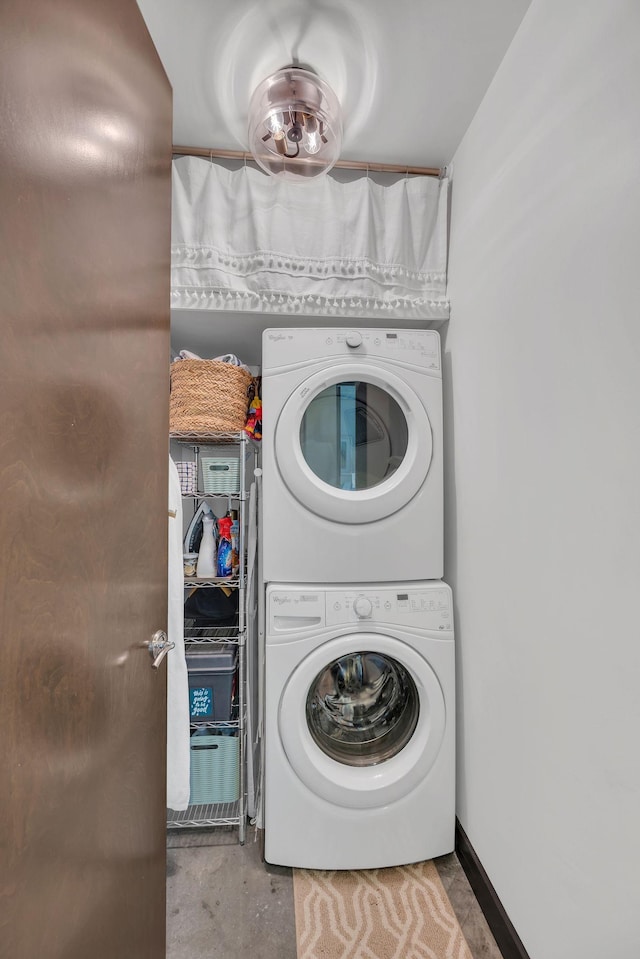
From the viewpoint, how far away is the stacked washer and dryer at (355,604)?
149cm

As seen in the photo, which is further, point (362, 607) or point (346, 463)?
point (346, 463)

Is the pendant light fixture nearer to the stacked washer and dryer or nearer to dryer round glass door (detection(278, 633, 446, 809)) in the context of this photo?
the stacked washer and dryer

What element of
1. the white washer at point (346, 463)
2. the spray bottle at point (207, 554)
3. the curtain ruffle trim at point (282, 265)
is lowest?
the spray bottle at point (207, 554)

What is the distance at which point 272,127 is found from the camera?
4.56ft

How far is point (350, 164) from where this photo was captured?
5.70 feet

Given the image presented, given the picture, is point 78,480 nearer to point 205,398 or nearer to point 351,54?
point 205,398

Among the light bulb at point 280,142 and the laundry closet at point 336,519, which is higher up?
the light bulb at point 280,142

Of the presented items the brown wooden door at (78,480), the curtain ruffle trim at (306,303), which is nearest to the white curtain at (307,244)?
the curtain ruffle trim at (306,303)

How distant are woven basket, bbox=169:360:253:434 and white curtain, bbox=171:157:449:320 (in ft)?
0.74

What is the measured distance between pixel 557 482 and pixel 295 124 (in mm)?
1304

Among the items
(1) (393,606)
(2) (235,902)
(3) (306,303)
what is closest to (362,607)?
(1) (393,606)

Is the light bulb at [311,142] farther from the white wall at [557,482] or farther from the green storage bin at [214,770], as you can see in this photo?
the green storage bin at [214,770]

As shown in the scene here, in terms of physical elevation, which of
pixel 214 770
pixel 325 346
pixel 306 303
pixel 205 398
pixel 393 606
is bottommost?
pixel 214 770

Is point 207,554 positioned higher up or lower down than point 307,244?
lower down
